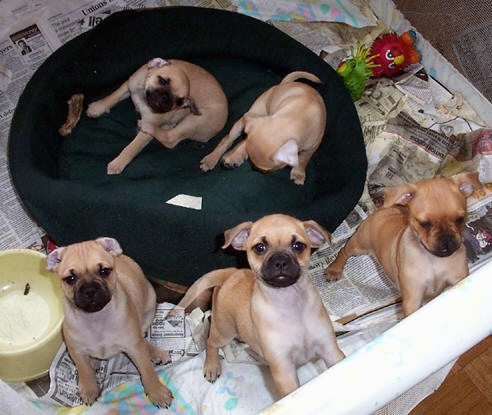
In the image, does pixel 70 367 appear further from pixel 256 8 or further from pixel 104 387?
pixel 256 8

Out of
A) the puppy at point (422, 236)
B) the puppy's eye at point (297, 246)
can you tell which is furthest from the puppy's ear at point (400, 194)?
the puppy's eye at point (297, 246)

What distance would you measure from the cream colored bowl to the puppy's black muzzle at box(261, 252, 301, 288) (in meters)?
1.12

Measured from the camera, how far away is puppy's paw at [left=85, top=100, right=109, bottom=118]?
330 centimetres

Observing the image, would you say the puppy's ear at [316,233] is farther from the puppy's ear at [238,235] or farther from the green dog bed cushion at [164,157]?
the green dog bed cushion at [164,157]

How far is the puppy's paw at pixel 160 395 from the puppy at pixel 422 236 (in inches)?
40.6

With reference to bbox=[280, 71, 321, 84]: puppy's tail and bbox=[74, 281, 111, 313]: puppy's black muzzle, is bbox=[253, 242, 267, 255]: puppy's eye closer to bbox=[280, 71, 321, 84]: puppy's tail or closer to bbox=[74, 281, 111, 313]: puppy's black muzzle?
bbox=[74, 281, 111, 313]: puppy's black muzzle

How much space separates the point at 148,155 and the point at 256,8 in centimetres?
122

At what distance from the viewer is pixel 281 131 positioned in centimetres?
280

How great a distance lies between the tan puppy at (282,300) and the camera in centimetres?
203

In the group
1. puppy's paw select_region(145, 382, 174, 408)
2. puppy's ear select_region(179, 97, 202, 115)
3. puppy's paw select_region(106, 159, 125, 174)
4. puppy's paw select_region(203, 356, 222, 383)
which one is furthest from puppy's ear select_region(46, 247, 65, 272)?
puppy's ear select_region(179, 97, 202, 115)

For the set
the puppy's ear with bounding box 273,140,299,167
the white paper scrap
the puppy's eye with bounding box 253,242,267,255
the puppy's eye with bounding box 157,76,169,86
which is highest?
the puppy's eye with bounding box 157,76,169,86

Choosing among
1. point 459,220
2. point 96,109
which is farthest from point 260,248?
point 96,109

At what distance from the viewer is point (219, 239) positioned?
2668 millimetres

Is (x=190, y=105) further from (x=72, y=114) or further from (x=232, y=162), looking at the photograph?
(x=72, y=114)
